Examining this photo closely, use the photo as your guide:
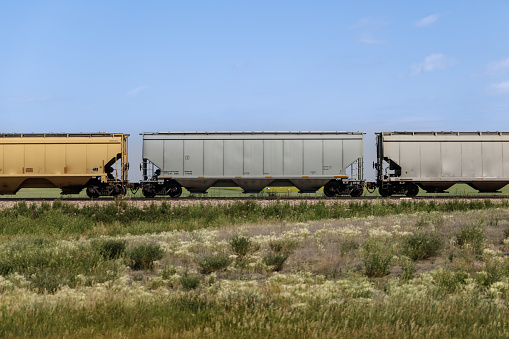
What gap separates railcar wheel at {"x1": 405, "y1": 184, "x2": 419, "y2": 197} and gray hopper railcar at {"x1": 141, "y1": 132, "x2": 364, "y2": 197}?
11.4 feet

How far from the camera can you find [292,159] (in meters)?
28.0

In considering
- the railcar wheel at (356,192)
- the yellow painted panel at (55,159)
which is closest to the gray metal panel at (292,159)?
the railcar wheel at (356,192)

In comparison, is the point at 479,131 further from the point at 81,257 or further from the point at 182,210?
the point at 81,257

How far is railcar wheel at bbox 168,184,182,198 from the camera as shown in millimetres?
28203

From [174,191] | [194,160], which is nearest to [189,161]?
[194,160]

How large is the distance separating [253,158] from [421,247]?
1794cm

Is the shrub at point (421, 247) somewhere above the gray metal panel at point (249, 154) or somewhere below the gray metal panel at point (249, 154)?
below

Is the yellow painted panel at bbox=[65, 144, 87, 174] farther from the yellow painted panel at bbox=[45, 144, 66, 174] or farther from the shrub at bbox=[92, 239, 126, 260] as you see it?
the shrub at bbox=[92, 239, 126, 260]

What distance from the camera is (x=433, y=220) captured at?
1518cm

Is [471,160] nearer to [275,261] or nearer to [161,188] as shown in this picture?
[161,188]

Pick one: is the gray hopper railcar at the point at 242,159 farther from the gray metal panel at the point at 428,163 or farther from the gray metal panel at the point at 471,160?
the gray metal panel at the point at 471,160

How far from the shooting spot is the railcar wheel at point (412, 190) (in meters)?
29.5

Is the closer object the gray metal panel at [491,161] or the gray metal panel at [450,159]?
the gray metal panel at [450,159]

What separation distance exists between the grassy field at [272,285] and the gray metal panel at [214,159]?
11.8 metres
